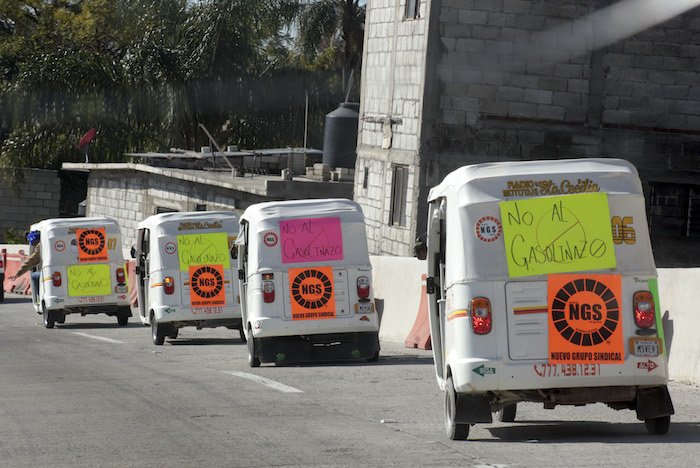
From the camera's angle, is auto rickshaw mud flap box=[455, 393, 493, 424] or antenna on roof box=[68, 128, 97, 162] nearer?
auto rickshaw mud flap box=[455, 393, 493, 424]

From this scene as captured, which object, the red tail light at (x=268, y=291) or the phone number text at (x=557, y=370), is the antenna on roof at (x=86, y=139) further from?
the phone number text at (x=557, y=370)

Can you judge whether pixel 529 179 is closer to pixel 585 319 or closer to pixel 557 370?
pixel 585 319

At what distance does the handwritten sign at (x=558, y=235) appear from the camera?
8.78 metres

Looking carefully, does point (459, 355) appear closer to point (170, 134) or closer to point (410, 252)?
point (410, 252)

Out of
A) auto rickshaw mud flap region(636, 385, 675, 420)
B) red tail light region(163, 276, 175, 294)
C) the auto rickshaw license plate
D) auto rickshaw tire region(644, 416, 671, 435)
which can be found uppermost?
the auto rickshaw license plate

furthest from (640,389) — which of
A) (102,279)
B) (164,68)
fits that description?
(164,68)

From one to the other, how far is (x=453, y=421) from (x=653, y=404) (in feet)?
5.02

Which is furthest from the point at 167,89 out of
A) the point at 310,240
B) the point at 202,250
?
the point at 310,240

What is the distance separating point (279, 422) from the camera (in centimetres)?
1018

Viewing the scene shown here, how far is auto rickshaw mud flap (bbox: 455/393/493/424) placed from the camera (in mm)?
8836

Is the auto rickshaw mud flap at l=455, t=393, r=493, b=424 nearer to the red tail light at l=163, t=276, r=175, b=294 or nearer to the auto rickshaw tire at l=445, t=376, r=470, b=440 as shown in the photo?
the auto rickshaw tire at l=445, t=376, r=470, b=440

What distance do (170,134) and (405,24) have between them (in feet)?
93.1

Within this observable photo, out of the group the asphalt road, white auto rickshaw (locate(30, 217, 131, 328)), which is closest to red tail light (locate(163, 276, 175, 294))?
the asphalt road

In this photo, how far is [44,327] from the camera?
25.2m
